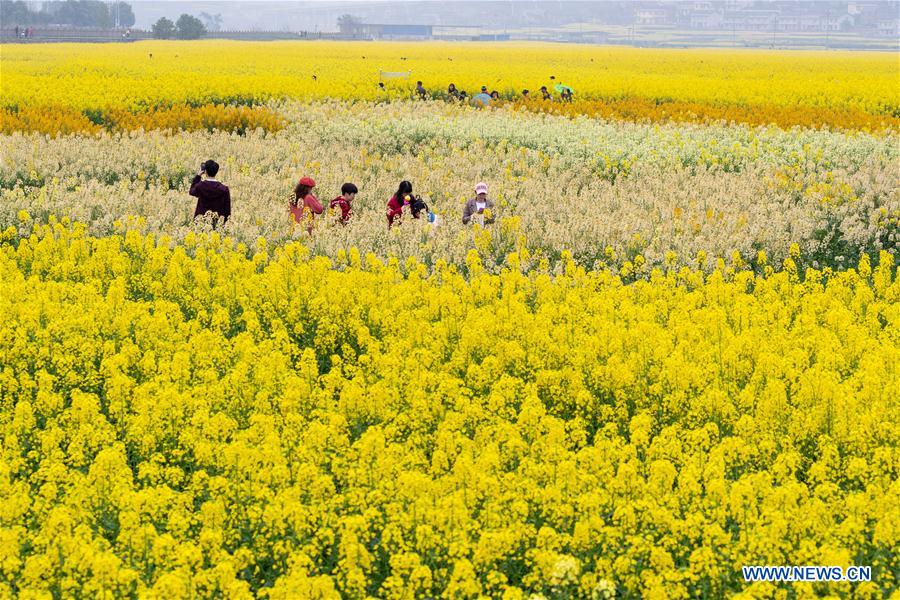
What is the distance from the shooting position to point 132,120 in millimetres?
25234

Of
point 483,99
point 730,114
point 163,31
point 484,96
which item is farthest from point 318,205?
point 163,31

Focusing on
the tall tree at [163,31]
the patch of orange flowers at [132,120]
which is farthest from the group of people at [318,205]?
the tall tree at [163,31]

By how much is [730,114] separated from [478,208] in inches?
669

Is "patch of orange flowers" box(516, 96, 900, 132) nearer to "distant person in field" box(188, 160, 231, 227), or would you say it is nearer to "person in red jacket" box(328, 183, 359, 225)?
"person in red jacket" box(328, 183, 359, 225)

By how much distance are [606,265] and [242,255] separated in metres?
4.68

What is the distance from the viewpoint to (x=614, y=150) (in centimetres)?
2036

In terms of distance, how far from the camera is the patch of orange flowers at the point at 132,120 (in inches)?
901

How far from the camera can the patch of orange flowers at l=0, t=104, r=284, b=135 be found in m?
22.9

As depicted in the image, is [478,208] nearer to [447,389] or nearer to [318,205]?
[318,205]

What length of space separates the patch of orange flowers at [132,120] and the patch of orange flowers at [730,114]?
29.7 ft

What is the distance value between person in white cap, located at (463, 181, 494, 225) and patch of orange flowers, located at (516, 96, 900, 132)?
13494 millimetres

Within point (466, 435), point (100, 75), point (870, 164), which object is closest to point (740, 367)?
point (466, 435)

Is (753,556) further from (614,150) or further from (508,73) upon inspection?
(508,73)

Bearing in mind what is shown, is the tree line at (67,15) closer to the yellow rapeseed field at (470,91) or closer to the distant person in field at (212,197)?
the yellow rapeseed field at (470,91)
